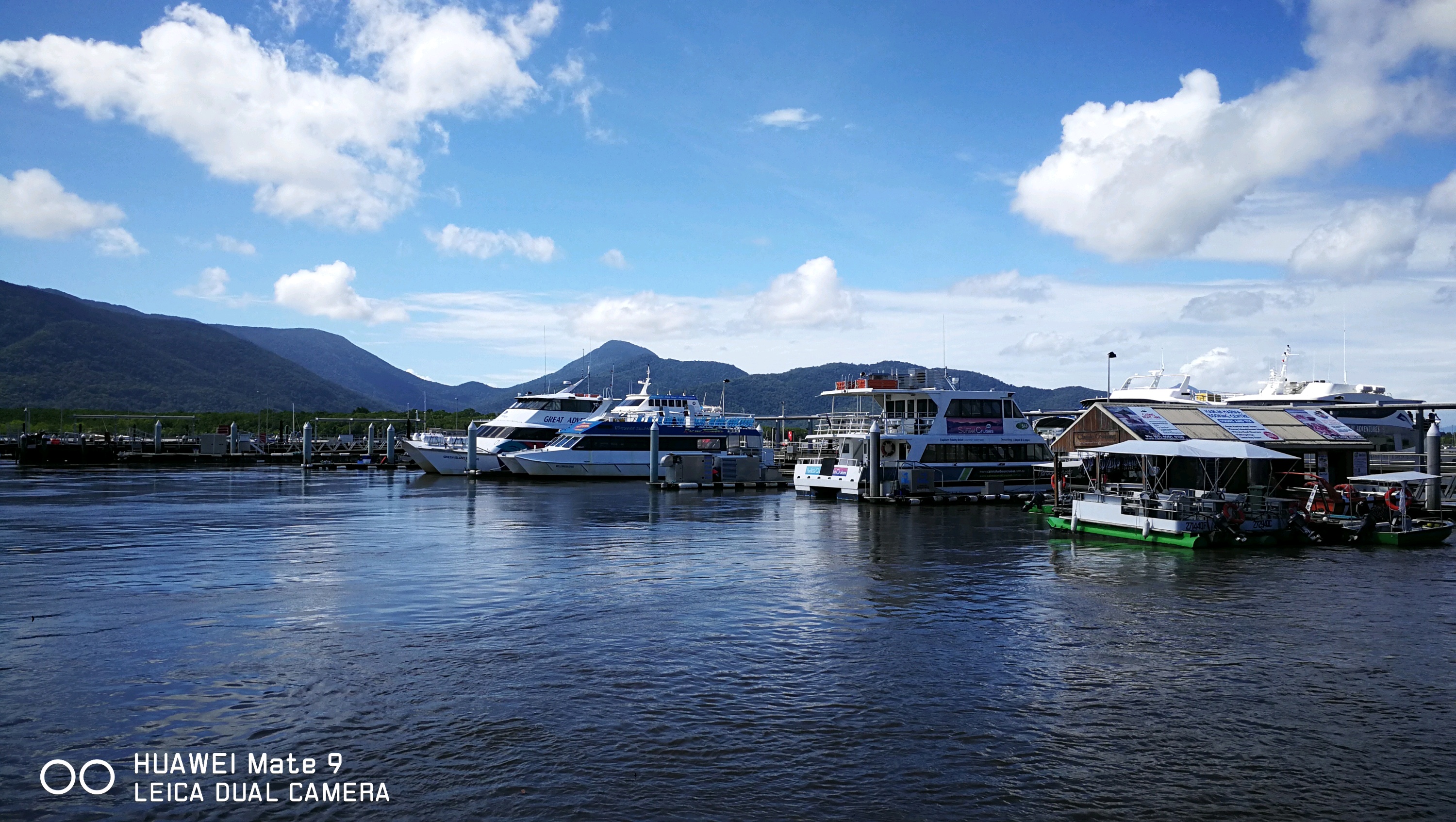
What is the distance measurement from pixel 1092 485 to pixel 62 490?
4578cm

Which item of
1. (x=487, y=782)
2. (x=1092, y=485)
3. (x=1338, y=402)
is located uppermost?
(x=1338, y=402)

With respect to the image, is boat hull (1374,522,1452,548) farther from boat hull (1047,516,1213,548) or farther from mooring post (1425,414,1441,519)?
mooring post (1425,414,1441,519)

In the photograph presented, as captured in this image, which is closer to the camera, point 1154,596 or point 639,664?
point 639,664

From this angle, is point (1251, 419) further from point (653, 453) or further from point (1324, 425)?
point (653, 453)

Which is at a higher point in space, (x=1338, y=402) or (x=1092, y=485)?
(x=1338, y=402)

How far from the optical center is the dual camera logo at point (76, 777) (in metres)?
8.76

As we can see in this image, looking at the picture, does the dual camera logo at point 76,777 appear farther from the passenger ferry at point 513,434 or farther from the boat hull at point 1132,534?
the passenger ferry at point 513,434

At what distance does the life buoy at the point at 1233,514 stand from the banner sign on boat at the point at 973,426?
1717 cm

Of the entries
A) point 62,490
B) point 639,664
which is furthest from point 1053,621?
point 62,490

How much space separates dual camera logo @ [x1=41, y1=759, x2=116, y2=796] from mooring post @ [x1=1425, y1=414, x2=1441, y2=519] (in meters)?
39.3

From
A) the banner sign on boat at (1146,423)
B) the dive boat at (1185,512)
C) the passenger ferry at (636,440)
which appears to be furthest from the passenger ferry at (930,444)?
the dive boat at (1185,512)

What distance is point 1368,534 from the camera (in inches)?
1093

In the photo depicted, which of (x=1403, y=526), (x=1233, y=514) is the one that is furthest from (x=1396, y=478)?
(x=1233, y=514)

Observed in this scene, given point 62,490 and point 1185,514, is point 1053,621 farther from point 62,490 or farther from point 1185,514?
point 62,490
